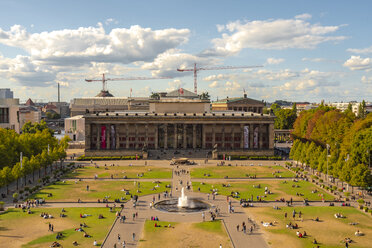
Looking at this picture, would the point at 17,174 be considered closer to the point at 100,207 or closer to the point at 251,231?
the point at 100,207

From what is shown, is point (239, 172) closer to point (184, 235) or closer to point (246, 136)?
point (246, 136)

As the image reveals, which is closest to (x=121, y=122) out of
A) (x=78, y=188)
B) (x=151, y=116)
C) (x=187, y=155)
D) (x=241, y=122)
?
(x=151, y=116)

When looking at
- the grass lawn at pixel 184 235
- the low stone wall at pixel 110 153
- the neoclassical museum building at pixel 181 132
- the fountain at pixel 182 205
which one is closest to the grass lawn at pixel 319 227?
the grass lawn at pixel 184 235

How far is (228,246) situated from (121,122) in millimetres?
103562

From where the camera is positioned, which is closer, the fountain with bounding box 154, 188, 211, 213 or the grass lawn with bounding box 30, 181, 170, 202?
the fountain with bounding box 154, 188, 211, 213

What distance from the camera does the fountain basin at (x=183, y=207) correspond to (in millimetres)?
68250

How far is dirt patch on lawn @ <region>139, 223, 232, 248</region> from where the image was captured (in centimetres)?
5031

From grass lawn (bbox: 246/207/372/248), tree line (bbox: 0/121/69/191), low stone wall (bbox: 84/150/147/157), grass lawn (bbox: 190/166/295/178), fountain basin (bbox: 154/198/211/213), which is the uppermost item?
tree line (bbox: 0/121/69/191)

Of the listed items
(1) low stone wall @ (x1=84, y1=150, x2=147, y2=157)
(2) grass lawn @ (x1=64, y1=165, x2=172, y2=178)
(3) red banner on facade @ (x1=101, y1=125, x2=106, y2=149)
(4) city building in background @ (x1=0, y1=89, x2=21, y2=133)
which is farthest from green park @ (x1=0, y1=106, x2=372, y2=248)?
(4) city building in background @ (x1=0, y1=89, x2=21, y2=133)

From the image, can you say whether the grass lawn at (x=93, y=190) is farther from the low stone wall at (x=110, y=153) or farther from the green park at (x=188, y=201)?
the low stone wall at (x=110, y=153)

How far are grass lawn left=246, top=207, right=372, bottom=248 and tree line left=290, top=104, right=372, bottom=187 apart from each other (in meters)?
13.1

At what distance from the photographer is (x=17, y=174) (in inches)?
3228

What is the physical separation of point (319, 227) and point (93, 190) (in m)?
50.2

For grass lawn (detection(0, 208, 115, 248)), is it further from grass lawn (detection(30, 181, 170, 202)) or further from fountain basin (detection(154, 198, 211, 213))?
fountain basin (detection(154, 198, 211, 213))
